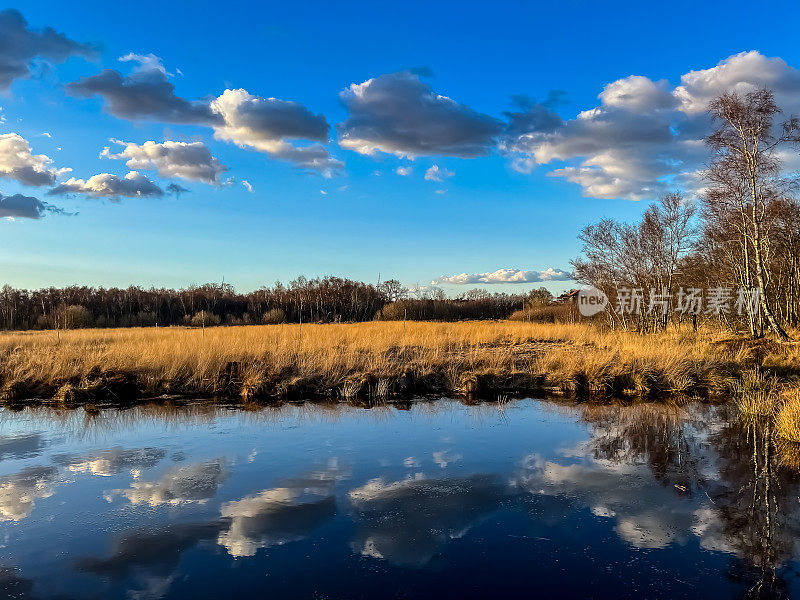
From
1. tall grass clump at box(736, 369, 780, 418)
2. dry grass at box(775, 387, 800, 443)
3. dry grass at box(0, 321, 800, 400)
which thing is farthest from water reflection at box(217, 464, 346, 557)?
tall grass clump at box(736, 369, 780, 418)

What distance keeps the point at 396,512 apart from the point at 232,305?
42.9m

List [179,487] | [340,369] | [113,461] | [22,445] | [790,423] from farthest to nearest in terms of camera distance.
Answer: [340,369] → [790,423] → [22,445] → [113,461] → [179,487]

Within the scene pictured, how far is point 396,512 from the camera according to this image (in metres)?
6.16

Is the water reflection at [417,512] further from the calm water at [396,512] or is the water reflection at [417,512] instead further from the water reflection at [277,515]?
the water reflection at [277,515]

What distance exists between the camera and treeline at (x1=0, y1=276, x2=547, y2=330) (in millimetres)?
37031

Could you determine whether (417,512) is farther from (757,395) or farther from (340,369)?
(757,395)

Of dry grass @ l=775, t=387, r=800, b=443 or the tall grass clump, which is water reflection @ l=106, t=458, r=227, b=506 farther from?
the tall grass clump

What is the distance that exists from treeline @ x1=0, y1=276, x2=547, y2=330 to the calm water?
86.5ft

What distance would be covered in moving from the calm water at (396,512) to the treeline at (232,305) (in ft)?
86.5

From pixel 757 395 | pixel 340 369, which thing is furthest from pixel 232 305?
pixel 757 395

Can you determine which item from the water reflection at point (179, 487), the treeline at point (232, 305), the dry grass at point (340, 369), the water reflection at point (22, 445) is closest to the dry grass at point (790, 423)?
the dry grass at point (340, 369)

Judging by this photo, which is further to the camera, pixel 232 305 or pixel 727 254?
pixel 232 305

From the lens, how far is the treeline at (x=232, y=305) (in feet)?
121

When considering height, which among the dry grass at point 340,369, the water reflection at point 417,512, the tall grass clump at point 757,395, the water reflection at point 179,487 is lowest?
the water reflection at point 417,512
